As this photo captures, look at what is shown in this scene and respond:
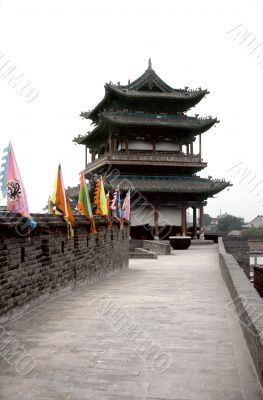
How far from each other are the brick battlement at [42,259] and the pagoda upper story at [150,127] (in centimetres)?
2093

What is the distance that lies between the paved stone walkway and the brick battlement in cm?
33

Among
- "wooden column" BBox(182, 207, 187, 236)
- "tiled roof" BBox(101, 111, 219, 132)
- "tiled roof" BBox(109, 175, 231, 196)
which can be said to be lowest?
"wooden column" BBox(182, 207, 187, 236)

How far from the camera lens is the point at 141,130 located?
1399 inches

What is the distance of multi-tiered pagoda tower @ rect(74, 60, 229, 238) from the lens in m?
34.2

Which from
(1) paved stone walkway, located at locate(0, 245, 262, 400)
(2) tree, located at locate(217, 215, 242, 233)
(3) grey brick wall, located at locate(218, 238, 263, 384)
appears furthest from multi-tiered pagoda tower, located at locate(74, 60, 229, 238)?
(2) tree, located at locate(217, 215, 242, 233)

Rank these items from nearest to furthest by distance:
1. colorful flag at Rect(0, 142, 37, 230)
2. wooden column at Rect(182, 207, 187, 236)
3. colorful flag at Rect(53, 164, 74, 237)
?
colorful flag at Rect(0, 142, 37, 230) → colorful flag at Rect(53, 164, 74, 237) → wooden column at Rect(182, 207, 187, 236)

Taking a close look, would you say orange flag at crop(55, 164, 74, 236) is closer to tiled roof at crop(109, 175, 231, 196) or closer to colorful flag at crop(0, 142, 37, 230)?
colorful flag at crop(0, 142, 37, 230)

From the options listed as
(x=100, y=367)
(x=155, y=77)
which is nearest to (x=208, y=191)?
(x=155, y=77)

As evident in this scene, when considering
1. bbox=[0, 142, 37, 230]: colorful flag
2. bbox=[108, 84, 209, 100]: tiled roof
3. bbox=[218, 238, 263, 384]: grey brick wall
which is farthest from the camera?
bbox=[108, 84, 209, 100]: tiled roof

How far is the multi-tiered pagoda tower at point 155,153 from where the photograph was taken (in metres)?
34.2

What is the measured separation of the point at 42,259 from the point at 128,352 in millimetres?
3703

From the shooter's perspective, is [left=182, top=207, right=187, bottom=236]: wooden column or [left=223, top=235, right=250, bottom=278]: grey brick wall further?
[left=182, top=207, right=187, bottom=236]: wooden column

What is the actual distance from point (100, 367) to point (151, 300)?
471cm

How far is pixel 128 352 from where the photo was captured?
18.5ft
